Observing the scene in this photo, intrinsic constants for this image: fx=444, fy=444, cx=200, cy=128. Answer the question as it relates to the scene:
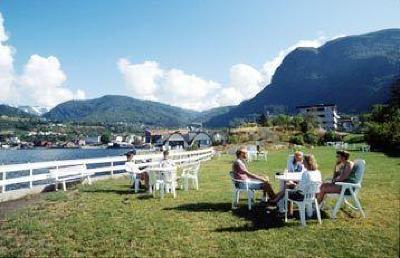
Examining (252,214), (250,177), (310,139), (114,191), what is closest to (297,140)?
(310,139)

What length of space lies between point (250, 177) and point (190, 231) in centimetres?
297

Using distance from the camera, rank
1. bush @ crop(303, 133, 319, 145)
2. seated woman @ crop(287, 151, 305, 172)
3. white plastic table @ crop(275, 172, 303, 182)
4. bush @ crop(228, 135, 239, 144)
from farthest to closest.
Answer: bush @ crop(303, 133, 319, 145)
bush @ crop(228, 135, 239, 144)
seated woman @ crop(287, 151, 305, 172)
white plastic table @ crop(275, 172, 303, 182)

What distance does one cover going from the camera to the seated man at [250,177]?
36.1ft

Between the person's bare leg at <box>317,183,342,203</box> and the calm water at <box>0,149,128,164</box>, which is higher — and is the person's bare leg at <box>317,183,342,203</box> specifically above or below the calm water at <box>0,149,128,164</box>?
above

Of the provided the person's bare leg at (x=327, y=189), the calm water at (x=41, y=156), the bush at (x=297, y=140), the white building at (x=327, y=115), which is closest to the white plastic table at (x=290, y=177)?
the person's bare leg at (x=327, y=189)

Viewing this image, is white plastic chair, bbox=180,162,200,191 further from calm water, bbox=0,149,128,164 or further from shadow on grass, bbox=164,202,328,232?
calm water, bbox=0,149,128,164

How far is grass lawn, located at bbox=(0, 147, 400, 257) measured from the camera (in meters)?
7.44

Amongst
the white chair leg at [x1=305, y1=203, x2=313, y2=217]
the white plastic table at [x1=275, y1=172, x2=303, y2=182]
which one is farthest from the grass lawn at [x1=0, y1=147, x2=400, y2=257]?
the white plastic table at [x1=275, y1=172, x2=303, y2=182]

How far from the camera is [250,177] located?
1124cm

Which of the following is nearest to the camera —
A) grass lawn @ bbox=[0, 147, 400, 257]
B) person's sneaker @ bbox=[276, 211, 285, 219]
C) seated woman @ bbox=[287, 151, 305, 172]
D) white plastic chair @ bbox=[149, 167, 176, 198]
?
grass lawn @ bbox=[0, 147, 400, 257]

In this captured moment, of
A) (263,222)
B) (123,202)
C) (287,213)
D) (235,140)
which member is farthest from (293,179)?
(235,140)

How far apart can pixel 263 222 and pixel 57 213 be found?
211 inches

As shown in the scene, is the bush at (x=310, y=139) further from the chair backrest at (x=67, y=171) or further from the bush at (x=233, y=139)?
the chair backrest at (x=67, y=171)

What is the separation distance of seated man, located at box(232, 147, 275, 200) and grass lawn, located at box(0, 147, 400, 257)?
52 cm
